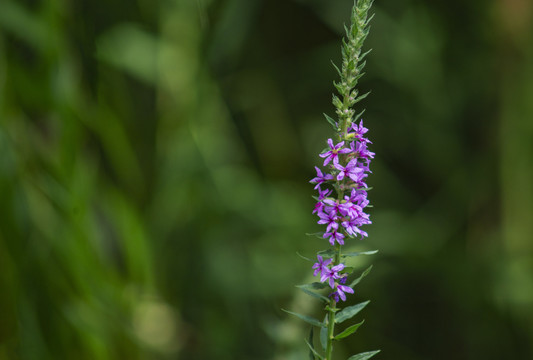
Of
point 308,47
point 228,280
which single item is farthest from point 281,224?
point 308,47

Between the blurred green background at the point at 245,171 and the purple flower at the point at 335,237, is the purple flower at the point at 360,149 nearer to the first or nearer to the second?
the purple flower at the point at 335,237

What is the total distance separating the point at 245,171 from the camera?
1134 mm

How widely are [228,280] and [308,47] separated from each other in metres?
0.56

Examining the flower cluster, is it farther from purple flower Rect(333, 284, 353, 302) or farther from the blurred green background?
the blurred green background

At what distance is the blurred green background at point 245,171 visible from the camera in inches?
32.5

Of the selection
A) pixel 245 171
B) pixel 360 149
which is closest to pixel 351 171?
pixel 360 149

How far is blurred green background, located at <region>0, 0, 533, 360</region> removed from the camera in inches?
32.5

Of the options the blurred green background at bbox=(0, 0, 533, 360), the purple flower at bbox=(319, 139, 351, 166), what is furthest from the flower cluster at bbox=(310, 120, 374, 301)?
the blurred green background at bbox=(0, 0, 533, 360)

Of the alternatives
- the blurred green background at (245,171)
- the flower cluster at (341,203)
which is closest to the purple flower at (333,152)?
the flower cluster at (341,203)

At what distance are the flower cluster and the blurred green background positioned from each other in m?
0.48

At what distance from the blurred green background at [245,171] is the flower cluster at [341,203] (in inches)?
18.9

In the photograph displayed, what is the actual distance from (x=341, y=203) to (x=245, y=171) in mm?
822

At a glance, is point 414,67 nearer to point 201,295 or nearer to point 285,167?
point 285,167

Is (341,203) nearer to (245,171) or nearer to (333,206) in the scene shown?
(333,206)
